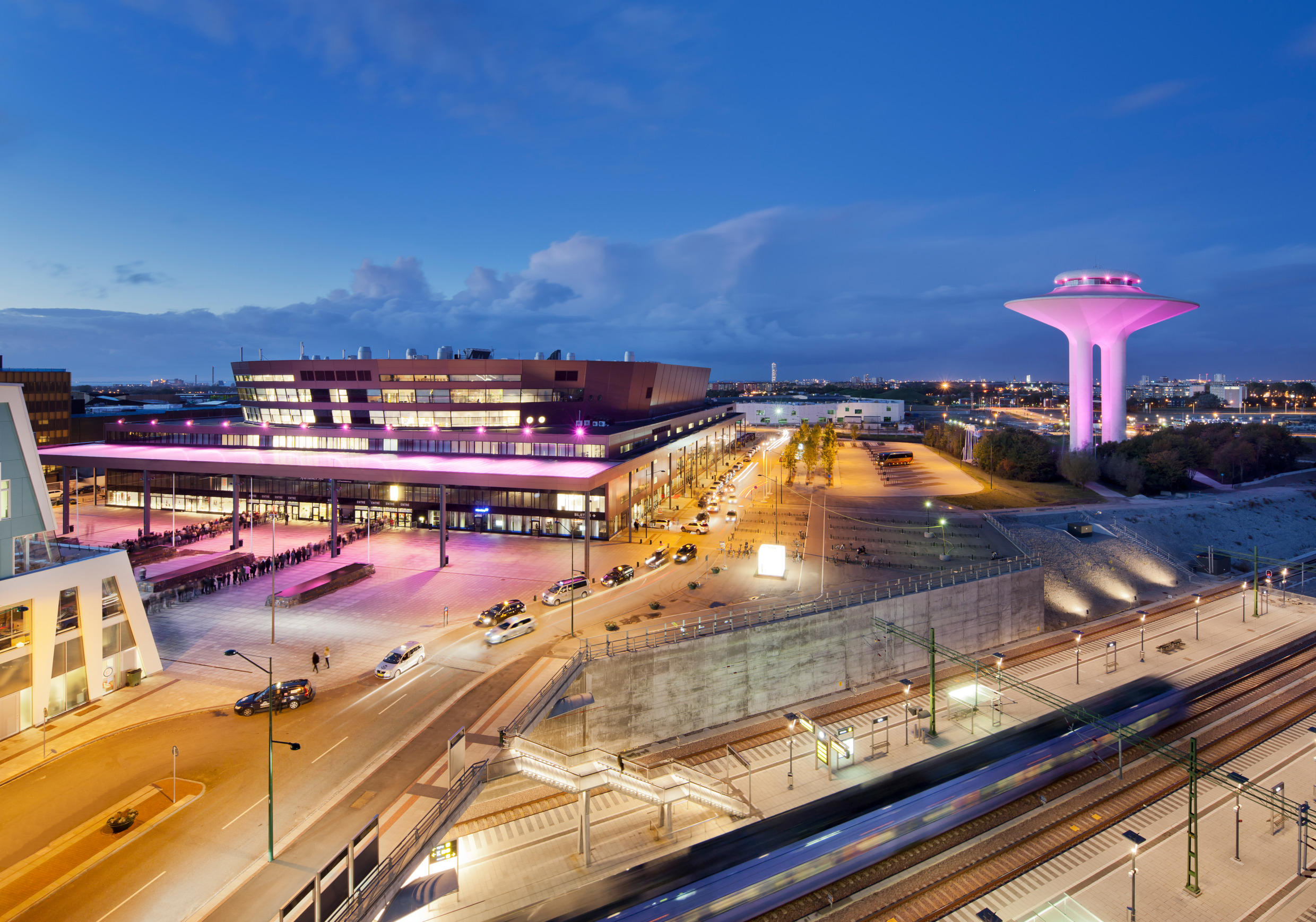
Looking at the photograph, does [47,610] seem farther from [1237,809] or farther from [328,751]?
[1237,809]

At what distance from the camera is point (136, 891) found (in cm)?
1731

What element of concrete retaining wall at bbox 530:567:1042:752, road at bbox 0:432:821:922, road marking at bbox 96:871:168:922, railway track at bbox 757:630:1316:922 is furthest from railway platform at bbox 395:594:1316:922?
road marking at bbox 96:871:168:922

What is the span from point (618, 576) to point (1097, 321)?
99.4 meters

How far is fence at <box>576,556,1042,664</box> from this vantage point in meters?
34.7

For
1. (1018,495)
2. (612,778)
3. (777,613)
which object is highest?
(1018,495)

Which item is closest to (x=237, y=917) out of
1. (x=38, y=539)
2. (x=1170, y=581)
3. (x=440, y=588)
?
(x=38, y=539)

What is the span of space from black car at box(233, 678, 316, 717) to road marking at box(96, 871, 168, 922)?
9292 millimetres

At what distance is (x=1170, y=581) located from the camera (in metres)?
63.8

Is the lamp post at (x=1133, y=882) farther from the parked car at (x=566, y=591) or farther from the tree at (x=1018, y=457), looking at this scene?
the tree at (x=1018, y=457)

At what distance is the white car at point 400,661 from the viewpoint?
30.2 metres

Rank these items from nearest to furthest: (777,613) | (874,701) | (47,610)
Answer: (47,610) → (874,701) → (777,613)

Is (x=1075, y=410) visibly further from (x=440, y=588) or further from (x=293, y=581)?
(x=293, y=581)

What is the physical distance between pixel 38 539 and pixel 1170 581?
8910 cm

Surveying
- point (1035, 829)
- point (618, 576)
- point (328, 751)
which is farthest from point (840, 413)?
point (328, 751)
